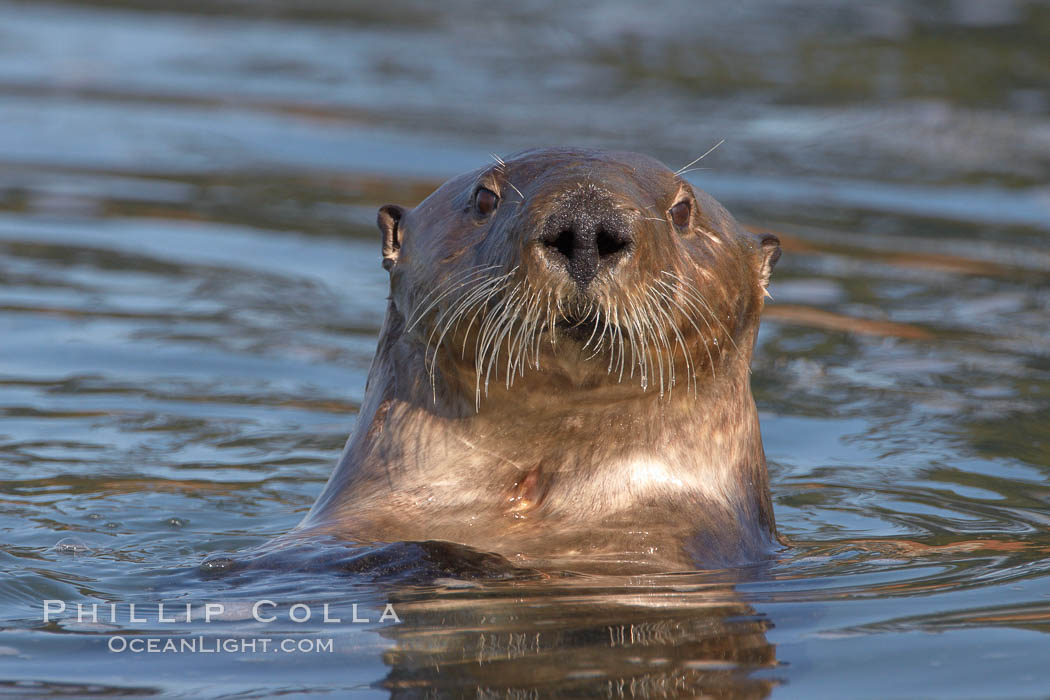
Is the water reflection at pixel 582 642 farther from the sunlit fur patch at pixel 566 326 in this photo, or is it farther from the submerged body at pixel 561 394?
the sunlit fur patch at pixel 566 326

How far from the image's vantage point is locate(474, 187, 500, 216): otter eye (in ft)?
17.0

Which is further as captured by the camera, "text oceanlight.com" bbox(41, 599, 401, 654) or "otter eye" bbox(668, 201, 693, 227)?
"otter eye" bbox(668, 201, 693, 227)

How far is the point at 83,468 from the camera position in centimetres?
727

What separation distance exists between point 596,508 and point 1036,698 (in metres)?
1.54

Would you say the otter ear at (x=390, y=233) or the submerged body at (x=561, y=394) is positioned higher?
the otter ear at (x=390, y=233)

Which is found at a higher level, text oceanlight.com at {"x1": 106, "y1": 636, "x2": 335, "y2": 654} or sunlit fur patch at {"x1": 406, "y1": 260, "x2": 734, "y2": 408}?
sunlit fur patch at {"x1": 406, "y1": 260, "x2": 734, "y2": 408}

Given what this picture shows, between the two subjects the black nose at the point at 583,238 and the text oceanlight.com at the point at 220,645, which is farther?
the black nose at the point at 583,238

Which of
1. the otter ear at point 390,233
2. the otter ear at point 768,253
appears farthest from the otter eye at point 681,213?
the otter ear at point 390,233

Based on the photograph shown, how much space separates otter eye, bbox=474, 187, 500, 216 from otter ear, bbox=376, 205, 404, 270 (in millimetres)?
433

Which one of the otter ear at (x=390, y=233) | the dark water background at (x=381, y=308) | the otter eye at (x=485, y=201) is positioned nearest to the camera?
the dark water background at (x=381, y=308)

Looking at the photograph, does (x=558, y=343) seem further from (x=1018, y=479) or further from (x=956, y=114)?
(x=956, y=114)

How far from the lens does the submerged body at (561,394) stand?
4887mm

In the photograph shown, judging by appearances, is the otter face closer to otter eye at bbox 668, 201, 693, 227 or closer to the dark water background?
otter eye at bbox 668, 201, 693, 227

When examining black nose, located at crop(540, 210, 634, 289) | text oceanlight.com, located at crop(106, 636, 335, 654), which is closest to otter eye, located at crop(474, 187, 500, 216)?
black nose, located at crop(540, 210, 634, 289)
